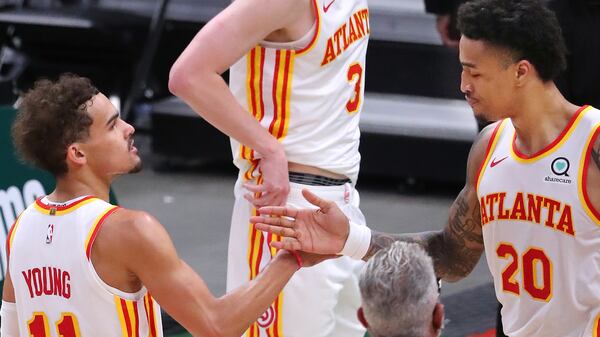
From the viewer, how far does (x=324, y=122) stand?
4.04 meters

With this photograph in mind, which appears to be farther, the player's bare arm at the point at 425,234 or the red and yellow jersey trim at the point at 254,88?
the red and yellow jersey trim at the point at 254,88

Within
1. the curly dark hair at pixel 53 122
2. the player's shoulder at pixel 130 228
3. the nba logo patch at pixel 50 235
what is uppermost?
the curly dark hair at pixel 53 122

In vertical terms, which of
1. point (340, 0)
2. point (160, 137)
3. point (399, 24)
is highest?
point (340, 0)

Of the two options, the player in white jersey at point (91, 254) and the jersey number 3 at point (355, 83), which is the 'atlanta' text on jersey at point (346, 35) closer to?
the jersey number 3 at point (355, 83)

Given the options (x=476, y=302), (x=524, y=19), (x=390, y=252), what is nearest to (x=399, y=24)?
(x=476, y=302)

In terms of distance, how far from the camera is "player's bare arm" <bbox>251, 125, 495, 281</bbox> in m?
3.55

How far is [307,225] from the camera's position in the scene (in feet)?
11.7

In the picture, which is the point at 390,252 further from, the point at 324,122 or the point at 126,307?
the point at 324,122

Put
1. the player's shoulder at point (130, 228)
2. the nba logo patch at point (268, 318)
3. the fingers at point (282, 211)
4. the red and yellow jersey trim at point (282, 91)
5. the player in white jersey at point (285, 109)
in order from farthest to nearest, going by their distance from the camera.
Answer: the nba logo patch at point (268, 318) → the red and yellow jersey trim at point (282, 91) → the player in white jersey at point (285, 109) → the fingers at point (282, 211) → the player's shoulder at point (130, 228)

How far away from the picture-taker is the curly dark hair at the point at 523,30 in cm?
340

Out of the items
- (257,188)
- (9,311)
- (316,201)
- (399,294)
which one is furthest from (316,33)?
(399,294)

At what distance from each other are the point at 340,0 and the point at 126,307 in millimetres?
1326

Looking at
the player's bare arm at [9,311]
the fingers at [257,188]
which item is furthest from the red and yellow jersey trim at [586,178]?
the player's bare arm at [9,311]

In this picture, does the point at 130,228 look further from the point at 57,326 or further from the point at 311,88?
the point at 311,88
